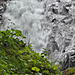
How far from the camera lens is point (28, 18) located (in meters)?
6.72

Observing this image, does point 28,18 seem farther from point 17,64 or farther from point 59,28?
point 17,64

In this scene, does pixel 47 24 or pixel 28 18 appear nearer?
pixel 47 24

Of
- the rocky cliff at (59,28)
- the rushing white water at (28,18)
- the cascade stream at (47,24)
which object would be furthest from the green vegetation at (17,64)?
the rushing white water at (28,18)

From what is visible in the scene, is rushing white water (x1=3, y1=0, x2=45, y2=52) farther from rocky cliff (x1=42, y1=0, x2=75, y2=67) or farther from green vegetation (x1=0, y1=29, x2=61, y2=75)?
green vegetation (x1=0, y1=29, x2=61, y2=75)

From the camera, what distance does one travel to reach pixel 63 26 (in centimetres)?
558

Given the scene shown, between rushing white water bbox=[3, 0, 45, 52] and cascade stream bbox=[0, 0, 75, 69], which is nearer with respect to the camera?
cascade stream bbox=[0, 0, 75, 69]

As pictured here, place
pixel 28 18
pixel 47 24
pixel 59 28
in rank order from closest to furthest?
pixel 59 28 < pixel 47 24 < pixel 28 18

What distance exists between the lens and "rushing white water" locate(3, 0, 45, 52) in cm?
590

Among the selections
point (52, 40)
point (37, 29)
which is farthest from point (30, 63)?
point (37, 29)

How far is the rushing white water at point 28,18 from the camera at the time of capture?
590 cm

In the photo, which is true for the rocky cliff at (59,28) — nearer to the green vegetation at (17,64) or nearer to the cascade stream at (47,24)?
the cascade stream at (47,24)

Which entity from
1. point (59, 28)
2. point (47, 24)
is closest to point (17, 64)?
point (59, 28)

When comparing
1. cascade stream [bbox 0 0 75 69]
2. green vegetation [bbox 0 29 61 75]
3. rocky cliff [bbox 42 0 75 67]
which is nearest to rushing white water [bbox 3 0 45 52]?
cascade stream [bbox 0 0 75 69]

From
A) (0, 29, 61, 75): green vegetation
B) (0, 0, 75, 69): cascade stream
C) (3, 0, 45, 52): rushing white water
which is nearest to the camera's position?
(0, 29, 61, 75): green vegetation
